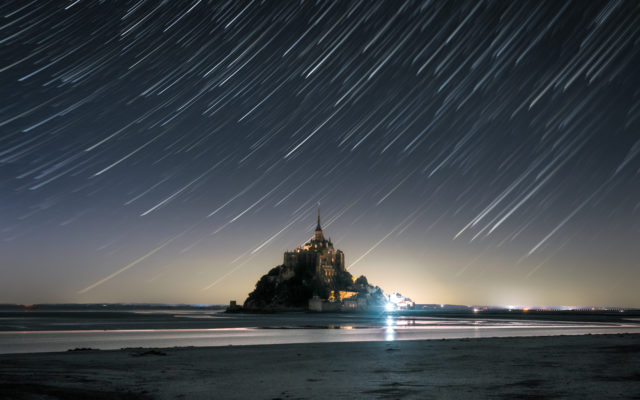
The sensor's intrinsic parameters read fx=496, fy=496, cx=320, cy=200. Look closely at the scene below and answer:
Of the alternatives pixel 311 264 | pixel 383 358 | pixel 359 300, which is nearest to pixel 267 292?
pixel 311 264

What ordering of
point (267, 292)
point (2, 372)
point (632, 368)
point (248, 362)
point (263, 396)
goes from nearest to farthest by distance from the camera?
point (263, 396) → point (2, 372) → point (632, 368) → point (248, 362) → point (267, 292)

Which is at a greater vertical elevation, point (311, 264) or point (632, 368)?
point (311, 264)

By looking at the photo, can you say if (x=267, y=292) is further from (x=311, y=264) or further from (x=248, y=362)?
(x=248, y=362)

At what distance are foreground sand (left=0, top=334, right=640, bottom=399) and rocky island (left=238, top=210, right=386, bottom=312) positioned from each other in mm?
155134

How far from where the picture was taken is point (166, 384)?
42.1 feet

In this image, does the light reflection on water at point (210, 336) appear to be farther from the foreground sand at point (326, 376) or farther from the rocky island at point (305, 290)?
the rocky island at point (305, 290)

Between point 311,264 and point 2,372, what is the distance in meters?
183

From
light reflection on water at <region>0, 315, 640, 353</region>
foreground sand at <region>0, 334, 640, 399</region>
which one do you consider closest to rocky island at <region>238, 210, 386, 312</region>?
light reflection on water at <region>0, 315, 640, 353</region>

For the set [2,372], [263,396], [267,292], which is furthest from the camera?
[267,292]

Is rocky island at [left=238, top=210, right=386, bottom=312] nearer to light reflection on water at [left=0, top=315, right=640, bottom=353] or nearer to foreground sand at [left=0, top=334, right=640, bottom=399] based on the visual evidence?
light reflection on water at [left=0, top=315, right=640, bottom=353]

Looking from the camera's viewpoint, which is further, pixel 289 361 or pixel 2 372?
pixel 289 361

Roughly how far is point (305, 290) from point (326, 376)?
17440cm

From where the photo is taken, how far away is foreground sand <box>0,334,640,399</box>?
441 inches

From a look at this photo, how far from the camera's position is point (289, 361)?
63.5 ft
